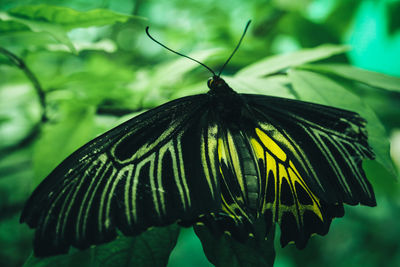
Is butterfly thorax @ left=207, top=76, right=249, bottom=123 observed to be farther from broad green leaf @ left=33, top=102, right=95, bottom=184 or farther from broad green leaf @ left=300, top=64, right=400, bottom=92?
broad green leaf @ left=33, top=102, right=95, bottom=184

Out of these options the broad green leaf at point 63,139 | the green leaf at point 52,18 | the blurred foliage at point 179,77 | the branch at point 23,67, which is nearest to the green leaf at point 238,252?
the blurred foliage at point 179,77

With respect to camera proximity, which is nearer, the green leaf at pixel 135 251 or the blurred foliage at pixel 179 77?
the green leaf at pixel 135 251

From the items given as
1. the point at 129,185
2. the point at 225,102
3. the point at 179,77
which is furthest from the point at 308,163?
the point at 179,77

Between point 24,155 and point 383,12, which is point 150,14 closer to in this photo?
point 24,155

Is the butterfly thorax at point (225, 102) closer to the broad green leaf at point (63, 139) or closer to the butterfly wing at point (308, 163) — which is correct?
the butterfly wing at point (308, 163)

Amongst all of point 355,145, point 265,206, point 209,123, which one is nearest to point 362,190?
point 355,145

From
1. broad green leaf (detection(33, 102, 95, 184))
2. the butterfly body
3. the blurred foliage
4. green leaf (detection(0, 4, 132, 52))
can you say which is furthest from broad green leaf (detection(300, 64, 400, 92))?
broad green leaf (detection(33, 102, 95, 184))
